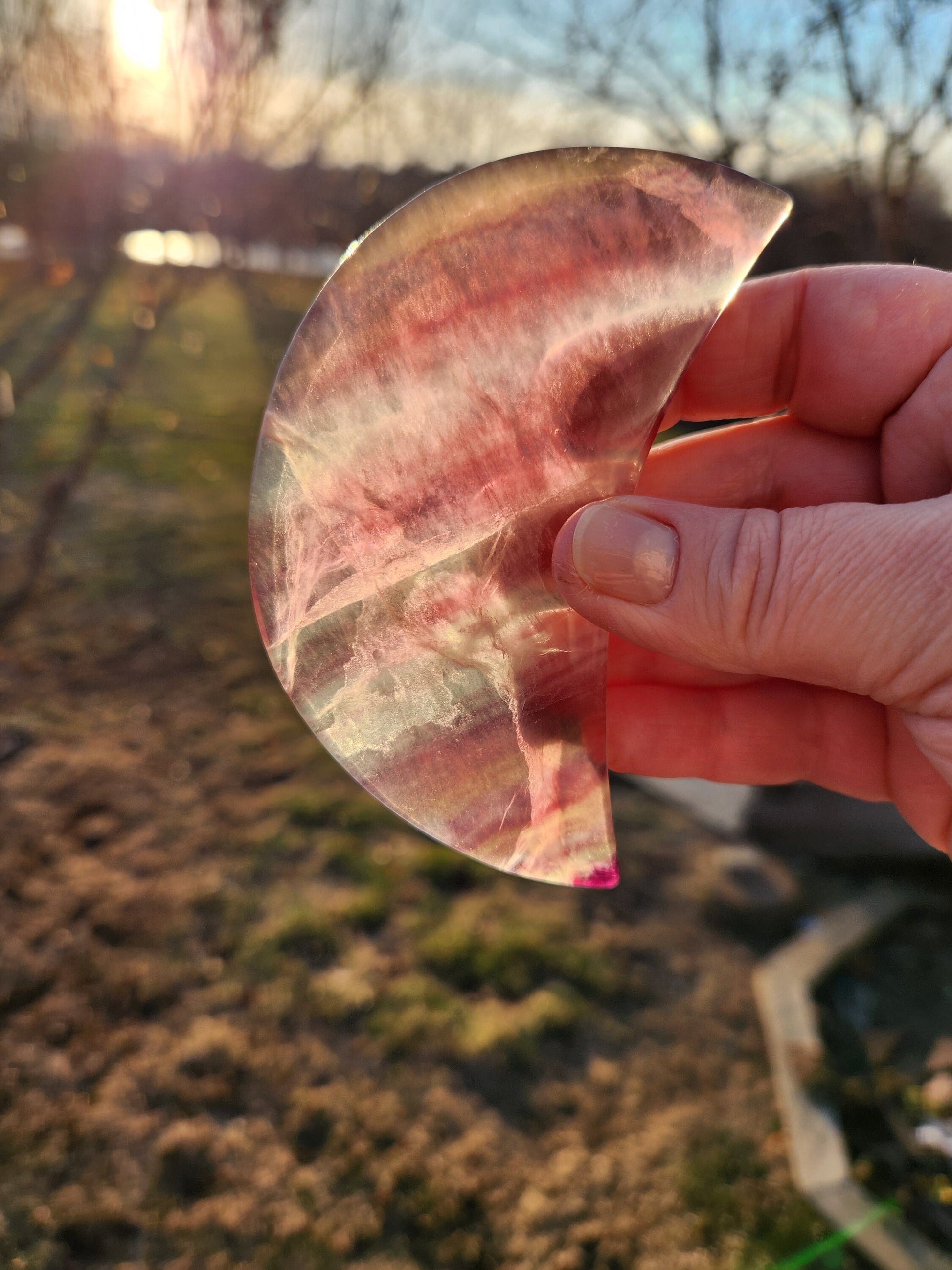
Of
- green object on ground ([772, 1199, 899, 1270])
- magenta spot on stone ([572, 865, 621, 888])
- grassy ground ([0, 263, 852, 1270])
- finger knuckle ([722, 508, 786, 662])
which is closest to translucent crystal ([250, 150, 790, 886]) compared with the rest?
magenta spot on stone ([572, 865, 621, 888])

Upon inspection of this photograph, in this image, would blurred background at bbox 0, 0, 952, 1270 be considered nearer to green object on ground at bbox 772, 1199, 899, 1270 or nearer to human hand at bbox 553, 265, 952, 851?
green object on ground at bbox 772, 1199, 899, 1270

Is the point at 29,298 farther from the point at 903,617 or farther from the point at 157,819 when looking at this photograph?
the point at 903,617

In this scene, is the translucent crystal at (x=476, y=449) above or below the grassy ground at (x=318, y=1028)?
above

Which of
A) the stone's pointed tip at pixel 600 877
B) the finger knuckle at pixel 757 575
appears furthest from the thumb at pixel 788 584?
the stone's pointed tip at pixel 600 877

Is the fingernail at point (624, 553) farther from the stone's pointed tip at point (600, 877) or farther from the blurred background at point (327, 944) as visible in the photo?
the blurred background at point (327, 944)

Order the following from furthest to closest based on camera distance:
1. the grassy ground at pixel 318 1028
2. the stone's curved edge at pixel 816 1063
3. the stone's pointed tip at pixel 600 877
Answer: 1. the stone's curved edge at pixel 816 1063
2. the grassy ground at pixel 318 1028
3. the stone's pointed tip at pixel 600 877

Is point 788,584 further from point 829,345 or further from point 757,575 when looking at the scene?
point 829,345
